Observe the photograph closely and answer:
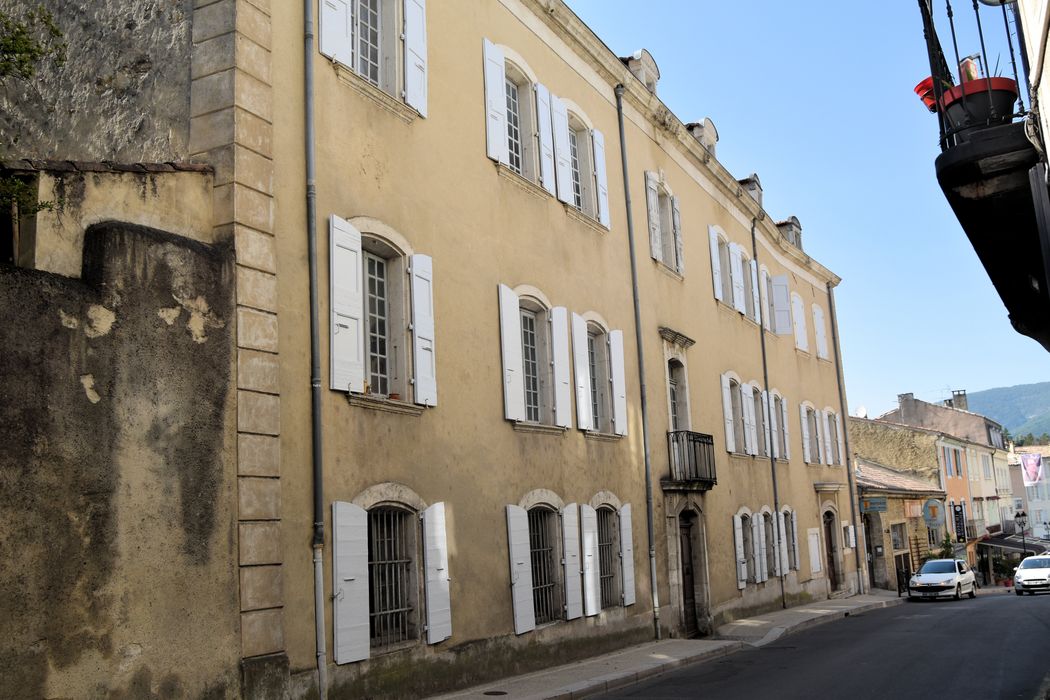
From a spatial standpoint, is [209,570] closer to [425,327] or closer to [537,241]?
[425,327]

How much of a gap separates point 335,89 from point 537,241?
4.71 m

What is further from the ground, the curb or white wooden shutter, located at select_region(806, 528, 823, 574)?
white wooden shutter, located at select_region(806, 528, 823, 574)

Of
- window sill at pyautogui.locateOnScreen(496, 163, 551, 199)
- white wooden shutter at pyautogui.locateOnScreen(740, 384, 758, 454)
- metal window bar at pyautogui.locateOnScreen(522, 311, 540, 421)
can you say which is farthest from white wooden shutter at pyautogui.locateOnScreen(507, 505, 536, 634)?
white wooden shutter at pyautogui.locateOnScreen(740, 384, 758, 454)

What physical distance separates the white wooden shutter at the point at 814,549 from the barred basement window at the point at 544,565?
15.4 m

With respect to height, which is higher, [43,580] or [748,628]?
[43,580]

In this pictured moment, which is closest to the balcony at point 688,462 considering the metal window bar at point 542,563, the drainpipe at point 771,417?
the metal window bar at point 542,563

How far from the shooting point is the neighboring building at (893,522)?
1401 inches

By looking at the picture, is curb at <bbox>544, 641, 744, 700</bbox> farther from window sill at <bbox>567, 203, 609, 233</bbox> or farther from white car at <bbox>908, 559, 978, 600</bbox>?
white car at <bbox>908, 559, 978, 600</bbox>

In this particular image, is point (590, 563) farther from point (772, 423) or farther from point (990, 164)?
point (772, 423)

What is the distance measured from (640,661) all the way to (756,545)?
360 inches

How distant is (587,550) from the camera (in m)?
14.5

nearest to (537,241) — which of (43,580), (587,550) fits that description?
(587,550)

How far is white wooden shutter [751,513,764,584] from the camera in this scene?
22.3 m

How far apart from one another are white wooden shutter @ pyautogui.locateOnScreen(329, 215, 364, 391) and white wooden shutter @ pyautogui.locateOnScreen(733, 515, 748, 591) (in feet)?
42.9
